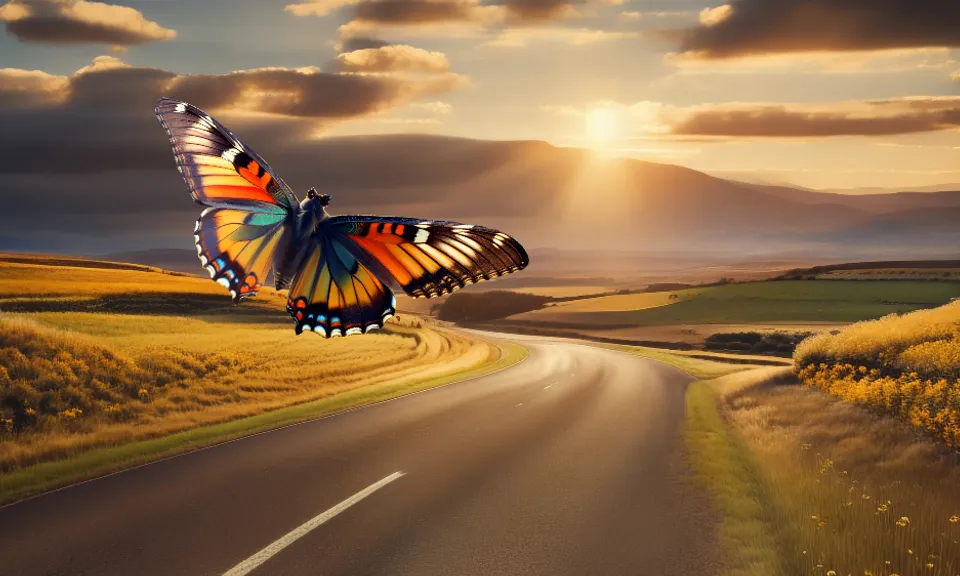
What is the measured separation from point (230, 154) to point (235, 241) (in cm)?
55

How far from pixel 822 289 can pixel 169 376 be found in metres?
75.5

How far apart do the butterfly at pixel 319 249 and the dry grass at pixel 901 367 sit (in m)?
11.0

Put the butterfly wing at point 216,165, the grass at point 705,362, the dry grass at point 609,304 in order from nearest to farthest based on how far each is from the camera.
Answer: the butterfly wing at point 216,165, the grass at point 705,362, the dry grass at point 609,304

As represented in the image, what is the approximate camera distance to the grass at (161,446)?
12.2m

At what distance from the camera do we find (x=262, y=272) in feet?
9.39

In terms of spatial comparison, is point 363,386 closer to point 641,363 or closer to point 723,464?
point 723,464

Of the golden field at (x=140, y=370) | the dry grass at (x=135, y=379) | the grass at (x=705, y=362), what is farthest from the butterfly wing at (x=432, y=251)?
the grass at (x=705, y=362)

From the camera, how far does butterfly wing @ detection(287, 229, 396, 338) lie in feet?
8.59

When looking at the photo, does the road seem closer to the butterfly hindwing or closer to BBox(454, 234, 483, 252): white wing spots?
the butterfly hindwing

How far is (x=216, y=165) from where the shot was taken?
131 inches

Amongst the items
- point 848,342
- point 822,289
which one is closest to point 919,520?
point 848,342

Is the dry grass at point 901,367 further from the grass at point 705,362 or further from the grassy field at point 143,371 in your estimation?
the grass at point 705,362

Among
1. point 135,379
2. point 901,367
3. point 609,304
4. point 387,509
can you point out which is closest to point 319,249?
point 387,509

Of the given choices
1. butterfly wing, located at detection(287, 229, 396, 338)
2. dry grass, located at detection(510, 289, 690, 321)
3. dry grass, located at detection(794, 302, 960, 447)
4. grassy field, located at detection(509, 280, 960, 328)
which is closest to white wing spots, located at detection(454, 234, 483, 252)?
butterfly wing, located at detection(287, 229, 396, 338)
